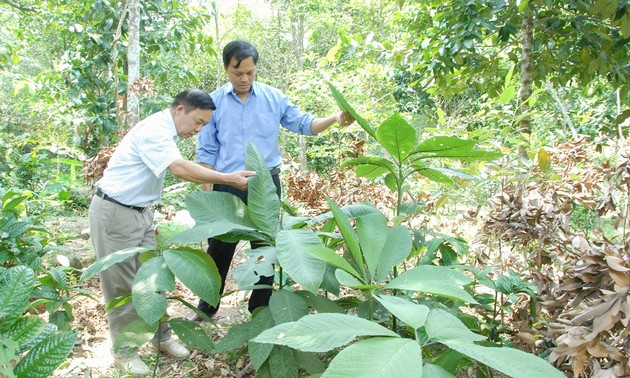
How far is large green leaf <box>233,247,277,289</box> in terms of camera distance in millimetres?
1488

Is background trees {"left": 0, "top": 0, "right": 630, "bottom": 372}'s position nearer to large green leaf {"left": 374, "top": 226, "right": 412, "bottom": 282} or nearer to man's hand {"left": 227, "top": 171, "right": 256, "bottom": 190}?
large green leaf {"left": 374, "top": 226, "right": 412, "bottom": 282}

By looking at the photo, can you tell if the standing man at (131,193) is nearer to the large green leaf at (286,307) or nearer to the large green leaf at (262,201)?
the large green leaf at (262,201)

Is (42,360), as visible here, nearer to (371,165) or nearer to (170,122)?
(371,165)

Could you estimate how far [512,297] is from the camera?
1748 mm

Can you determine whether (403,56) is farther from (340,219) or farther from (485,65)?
(340,219)

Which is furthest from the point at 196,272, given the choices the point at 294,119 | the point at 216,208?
the point at 294,119

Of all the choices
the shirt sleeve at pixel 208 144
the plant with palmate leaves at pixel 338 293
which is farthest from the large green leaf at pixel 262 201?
the shirt sleeve at pixel 208 144

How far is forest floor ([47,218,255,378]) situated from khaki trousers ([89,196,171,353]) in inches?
4.5

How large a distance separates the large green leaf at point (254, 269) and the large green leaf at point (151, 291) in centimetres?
23

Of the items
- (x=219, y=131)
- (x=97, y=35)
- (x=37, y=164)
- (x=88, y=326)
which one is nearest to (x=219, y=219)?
(x=219, y=131)

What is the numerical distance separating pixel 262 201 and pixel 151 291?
0.47m

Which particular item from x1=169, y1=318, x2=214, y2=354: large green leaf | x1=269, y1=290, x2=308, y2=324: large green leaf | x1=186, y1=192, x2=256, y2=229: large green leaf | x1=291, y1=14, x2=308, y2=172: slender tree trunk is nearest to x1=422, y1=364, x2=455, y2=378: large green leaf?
x1=269, y1=290, x2=308, y2=324: large green leaf

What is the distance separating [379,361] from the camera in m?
0.89

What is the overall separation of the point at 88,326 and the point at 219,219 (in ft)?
5.85
